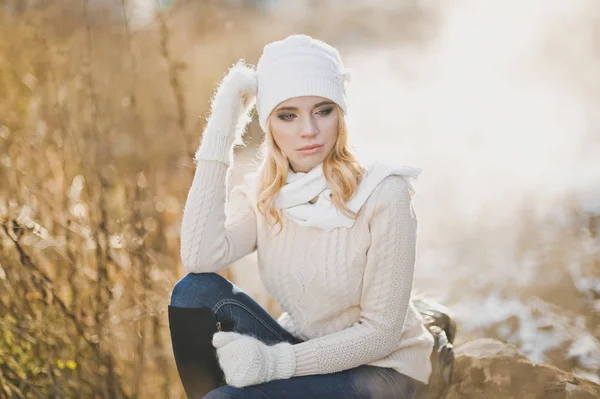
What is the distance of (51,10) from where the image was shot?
304 centimetres

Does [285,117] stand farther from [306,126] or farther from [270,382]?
[270,382]

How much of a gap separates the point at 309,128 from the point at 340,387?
30.5 inches

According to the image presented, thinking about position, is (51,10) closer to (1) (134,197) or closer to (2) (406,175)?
(1) (134,197)

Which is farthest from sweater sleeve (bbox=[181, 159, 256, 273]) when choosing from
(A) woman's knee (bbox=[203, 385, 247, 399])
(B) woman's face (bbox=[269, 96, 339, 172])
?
(A) woman's knee (bbox=[203, 385, 247, 399])

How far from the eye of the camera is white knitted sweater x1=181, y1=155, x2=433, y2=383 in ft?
7.22

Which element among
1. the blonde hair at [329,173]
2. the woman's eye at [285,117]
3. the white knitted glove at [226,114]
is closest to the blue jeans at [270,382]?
the blonde hair at [329,173]

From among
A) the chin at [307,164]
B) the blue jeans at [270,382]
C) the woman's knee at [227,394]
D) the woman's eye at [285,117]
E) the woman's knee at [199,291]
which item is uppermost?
the woman's eye at [285,117]

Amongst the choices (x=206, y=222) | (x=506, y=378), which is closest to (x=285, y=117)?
(x=206, y=222)

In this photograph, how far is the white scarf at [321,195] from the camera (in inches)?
87.9

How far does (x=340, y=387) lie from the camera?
2.15 meters

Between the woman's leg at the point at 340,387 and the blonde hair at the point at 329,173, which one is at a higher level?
the blonde hair at the point at 329,173

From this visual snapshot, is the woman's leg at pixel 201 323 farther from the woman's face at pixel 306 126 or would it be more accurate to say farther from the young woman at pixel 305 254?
the woman's face at pixel 306 126

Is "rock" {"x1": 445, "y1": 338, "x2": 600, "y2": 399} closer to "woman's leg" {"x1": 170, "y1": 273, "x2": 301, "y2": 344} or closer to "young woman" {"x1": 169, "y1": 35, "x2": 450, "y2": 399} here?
"young woman" {"x1": 169, "y1": 35, "x2": 450, "y2": 399}

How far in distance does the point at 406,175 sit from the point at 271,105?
0.47 m
